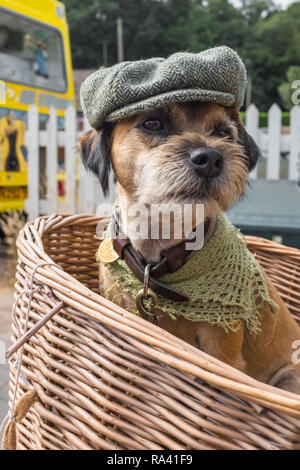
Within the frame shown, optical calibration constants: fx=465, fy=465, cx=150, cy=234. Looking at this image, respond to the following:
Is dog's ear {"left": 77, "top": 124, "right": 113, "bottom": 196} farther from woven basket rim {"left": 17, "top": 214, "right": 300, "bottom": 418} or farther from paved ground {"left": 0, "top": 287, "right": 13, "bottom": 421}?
paved ground {"left": 0, "top": 287, "right": 13, "bottom": 421}

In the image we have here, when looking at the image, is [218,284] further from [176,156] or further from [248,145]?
[248,145]

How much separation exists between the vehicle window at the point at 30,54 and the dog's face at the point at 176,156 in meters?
3.34

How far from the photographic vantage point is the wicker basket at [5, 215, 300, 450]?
2.95ft

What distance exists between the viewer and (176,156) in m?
1.45

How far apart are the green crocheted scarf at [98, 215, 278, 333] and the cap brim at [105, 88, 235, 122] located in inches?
18.0

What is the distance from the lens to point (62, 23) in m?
6.11

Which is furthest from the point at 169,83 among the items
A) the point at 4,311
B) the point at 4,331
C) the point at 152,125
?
the point at 4,311

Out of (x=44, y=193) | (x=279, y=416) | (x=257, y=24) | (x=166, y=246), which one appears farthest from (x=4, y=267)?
(x=257, y=24)

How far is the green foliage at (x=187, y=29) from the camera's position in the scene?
113 feet

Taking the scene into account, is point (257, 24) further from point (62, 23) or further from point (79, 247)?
point (79, 247)

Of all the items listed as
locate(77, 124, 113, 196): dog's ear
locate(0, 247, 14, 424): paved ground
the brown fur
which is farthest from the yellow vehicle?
the brown fur

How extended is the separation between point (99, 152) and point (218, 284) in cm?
65

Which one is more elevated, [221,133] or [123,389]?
[221,133]

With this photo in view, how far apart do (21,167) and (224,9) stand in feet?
132
